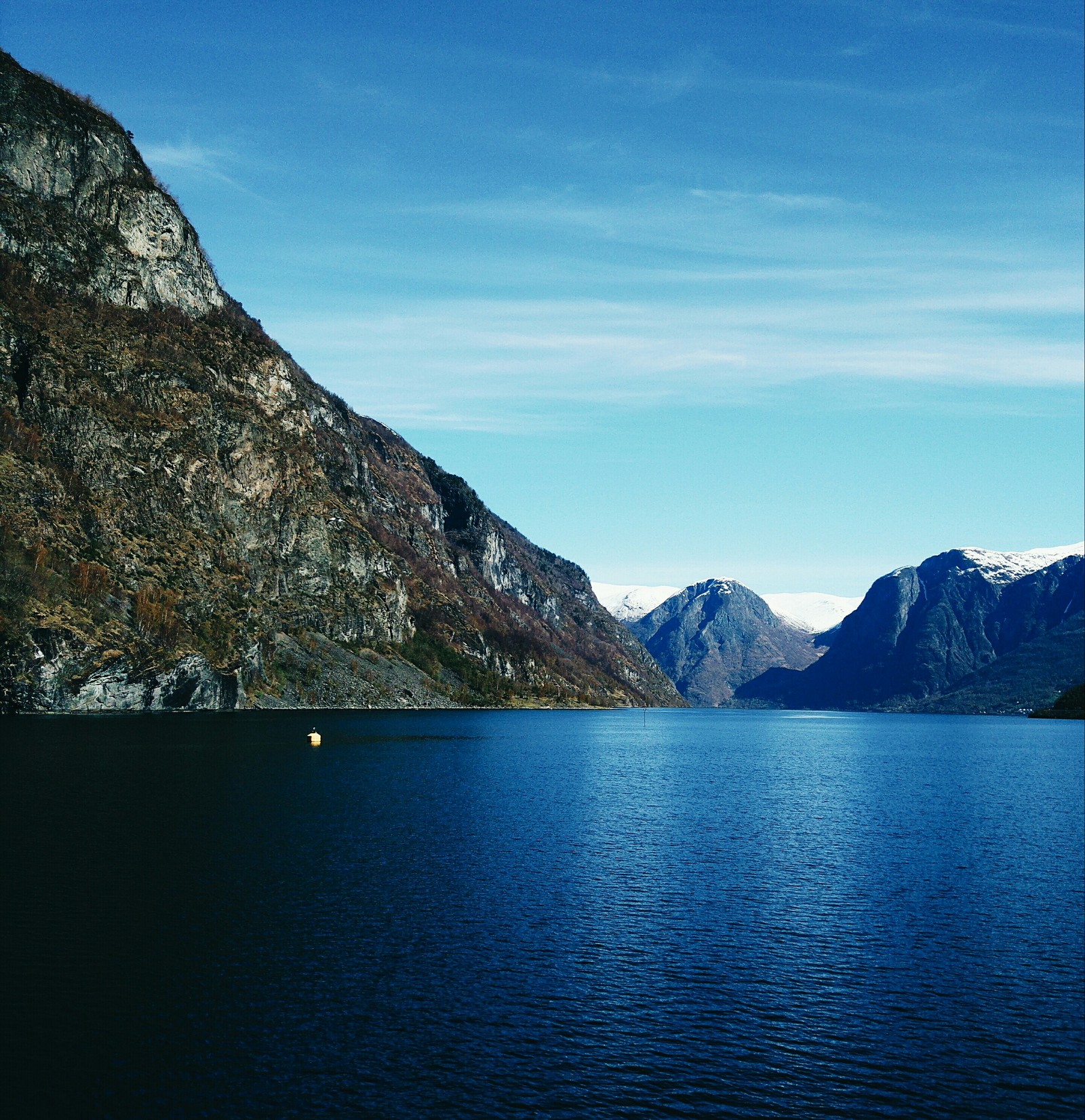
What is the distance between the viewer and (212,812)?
277 feet

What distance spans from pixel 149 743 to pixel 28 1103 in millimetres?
116133

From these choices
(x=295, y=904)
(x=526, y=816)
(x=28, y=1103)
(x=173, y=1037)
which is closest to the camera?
(x=28, y=1103)

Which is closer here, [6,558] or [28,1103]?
[28,1103]

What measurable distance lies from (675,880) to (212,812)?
43818 millimetres

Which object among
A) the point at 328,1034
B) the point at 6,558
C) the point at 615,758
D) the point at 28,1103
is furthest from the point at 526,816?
the point at 6,558

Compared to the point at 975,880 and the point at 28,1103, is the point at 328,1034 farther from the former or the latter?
the point at 975,880

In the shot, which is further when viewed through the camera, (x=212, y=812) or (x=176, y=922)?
(x=212, y=812)

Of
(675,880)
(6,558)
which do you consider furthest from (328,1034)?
(6,558)

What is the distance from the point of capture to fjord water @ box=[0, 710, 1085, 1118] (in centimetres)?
3378

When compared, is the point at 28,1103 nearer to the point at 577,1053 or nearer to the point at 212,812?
the point at 577,1053

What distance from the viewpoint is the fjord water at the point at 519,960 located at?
33.8 meters

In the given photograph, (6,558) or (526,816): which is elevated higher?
(6,558)

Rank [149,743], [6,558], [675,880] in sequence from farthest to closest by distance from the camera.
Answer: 1. [6,558]
2. [149,743]
3. [675,880]

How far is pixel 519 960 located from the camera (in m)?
47.2
